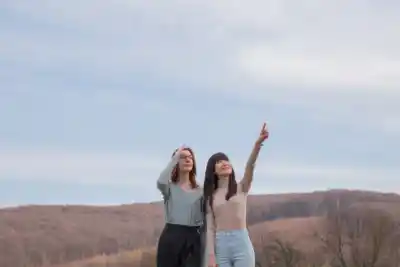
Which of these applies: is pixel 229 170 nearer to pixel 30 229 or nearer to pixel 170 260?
pixel 170 260

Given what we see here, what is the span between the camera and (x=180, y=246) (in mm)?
8516

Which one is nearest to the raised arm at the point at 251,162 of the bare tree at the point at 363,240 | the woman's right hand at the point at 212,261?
the woman's right hand at the point at 212,261

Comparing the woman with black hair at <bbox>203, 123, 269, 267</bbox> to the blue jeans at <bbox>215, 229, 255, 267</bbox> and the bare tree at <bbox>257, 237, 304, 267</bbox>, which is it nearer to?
the blue jeans at <bbox>215, 229, 255, 267</bbox>

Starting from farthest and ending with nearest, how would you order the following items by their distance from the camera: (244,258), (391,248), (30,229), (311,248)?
1. (30,229)
2. (311,248)
3. (391,248)
4. (244,258)

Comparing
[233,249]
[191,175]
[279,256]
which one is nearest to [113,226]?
[279,256]

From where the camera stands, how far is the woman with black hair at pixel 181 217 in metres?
8.54

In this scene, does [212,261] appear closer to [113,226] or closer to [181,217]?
[181,217]

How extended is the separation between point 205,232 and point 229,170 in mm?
600

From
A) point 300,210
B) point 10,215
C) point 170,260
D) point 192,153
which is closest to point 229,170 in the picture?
point 192,153

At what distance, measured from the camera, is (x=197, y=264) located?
858 centimetres

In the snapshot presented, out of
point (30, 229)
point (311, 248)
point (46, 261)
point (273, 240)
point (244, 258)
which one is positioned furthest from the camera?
point (30, 229)

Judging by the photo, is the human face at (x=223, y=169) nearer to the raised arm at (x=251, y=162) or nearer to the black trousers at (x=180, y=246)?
the raised arm at (x=251, y=162)

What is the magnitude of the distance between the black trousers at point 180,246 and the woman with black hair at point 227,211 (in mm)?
166

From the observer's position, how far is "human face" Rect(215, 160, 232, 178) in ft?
27.9
